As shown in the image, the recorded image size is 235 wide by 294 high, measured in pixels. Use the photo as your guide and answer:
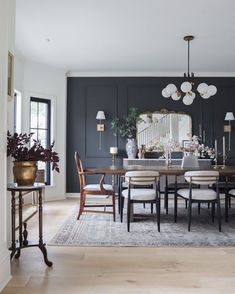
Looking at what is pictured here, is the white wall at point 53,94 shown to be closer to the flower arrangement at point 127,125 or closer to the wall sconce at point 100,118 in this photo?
the wall sconce at point 100,118

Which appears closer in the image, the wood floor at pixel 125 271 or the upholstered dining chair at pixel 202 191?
the wood floor at pixel 125 271

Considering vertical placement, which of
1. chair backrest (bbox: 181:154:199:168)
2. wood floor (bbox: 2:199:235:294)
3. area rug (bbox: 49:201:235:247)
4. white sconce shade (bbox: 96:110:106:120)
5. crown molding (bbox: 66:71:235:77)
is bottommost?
area rug (bbox: 49:201:235:247)

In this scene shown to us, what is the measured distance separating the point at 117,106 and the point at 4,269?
4933 mm

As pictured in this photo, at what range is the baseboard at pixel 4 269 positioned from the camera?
87.7 inches

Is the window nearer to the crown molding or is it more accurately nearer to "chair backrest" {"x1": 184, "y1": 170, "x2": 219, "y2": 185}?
the crown molding

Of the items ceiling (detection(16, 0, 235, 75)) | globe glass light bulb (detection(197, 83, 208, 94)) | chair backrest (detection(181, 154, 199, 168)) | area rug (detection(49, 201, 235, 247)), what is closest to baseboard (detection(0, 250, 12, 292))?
area rug (detection(49, 201, 235, 247))

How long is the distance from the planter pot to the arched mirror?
4262mm

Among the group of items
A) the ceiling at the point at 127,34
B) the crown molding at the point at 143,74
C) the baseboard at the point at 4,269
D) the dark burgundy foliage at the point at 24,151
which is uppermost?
the ceiling at the point at 127,34

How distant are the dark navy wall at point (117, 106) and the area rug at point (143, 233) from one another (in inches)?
89.7

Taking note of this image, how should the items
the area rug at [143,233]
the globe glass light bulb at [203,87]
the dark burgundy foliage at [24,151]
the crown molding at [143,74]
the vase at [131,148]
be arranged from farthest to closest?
1. the crown molding at [143,74]
2. the vase at [131,148]
3. the globe glass light bulb at [203,87]
4. the area rug at [143,233]
5. the dark burgundy foliage at [24,151]

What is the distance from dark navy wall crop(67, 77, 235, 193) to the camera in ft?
22.2

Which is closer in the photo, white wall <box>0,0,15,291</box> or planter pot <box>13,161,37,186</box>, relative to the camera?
white wall <box>0,0,15,291</box>

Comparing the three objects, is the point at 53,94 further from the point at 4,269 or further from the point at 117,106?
the point at 4,269

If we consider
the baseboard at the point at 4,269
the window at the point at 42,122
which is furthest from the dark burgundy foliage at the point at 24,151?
the window at the point at 42,122
